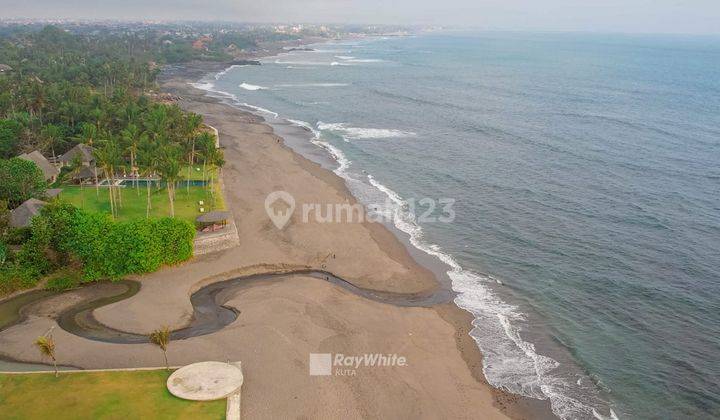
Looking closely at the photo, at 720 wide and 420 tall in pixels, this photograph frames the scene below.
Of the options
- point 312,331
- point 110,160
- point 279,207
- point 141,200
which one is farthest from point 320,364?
point 141,200

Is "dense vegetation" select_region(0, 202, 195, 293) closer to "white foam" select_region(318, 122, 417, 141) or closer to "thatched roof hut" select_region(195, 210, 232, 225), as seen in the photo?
"thatched roof hut" select_region(195, 210, 232, 225)

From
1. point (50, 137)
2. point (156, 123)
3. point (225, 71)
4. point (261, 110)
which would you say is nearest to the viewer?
point (50, 137)

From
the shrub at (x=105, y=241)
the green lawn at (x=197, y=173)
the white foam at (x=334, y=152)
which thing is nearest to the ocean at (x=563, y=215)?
the white foam at (x=334, y=152)

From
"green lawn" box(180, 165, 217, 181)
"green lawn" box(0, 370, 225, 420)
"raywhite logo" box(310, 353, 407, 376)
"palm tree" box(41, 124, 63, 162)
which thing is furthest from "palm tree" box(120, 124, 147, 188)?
"raywhite logo" box(310, 353, 407, 376)

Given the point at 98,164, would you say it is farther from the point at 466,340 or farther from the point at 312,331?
the point at 466,340

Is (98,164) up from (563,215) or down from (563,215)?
up

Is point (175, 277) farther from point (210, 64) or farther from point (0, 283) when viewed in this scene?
point (210, 64)

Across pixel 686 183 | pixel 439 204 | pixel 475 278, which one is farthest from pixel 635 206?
pixel 475 278
